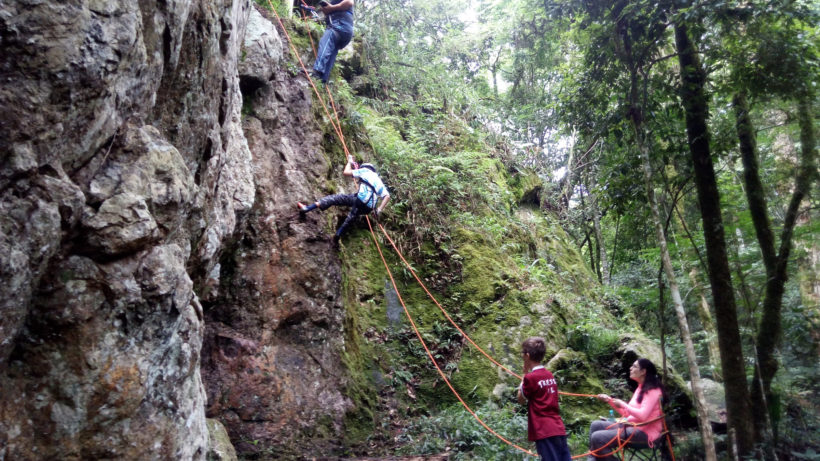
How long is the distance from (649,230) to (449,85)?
6284 mm

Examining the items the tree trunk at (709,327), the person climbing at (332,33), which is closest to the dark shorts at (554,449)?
the person climbing at (332,33)

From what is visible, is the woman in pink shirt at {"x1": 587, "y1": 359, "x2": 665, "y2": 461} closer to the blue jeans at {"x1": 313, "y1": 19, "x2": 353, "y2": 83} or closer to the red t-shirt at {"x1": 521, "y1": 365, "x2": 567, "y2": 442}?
the red t-shirt at {"x1": 521, "y1": 365, "x2": 567, "y2": 442}

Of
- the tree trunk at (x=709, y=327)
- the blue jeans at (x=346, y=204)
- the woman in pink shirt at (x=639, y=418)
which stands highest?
the blue jeans at (x=346, y=204)

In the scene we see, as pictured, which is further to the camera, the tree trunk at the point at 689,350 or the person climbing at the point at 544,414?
the tree trunk at the point at 689,350

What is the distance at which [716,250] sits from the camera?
7168mm

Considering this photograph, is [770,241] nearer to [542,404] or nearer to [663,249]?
[663,249]

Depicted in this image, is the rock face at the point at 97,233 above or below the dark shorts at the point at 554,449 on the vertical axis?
above

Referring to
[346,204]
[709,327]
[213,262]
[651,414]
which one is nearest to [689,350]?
[651,414]

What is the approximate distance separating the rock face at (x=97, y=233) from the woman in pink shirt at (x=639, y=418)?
4.18 m

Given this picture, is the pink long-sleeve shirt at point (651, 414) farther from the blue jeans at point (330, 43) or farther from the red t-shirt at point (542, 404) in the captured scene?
the blue jeans at point (330, 43)

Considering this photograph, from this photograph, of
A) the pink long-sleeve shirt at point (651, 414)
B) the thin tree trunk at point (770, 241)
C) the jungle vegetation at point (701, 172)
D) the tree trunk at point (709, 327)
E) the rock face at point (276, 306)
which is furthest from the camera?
the tree trunk at point (709, 327)

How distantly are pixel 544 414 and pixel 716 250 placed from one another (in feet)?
13.4

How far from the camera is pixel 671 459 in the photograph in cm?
551

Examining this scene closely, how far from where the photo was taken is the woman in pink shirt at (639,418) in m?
5.52
